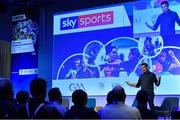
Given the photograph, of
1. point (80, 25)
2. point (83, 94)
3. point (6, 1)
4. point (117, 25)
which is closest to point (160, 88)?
point (117, 25)

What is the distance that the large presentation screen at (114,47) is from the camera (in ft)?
23.6

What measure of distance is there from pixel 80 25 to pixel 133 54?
1.66m

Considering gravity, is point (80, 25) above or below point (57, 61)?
above

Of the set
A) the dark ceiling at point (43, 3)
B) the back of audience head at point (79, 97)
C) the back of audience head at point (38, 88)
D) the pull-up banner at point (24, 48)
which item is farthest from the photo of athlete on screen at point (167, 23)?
the back of audience head at point (38, 88)

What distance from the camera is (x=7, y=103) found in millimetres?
2545

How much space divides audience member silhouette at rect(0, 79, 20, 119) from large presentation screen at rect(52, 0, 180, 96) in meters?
4.89

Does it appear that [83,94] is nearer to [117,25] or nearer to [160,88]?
[160,88]

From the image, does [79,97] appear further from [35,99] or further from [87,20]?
[87,20]

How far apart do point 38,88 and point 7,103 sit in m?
0.24

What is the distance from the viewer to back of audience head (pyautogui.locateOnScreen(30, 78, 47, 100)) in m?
2.55

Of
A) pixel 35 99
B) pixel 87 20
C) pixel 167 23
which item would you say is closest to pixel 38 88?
pixel 35 99

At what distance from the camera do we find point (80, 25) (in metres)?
8.60

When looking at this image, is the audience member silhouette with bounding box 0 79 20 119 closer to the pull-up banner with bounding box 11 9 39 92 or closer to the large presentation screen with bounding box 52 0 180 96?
the large presentation screen with bounding box 52 0 180 96

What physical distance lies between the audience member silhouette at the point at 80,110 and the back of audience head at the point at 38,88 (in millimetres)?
292
